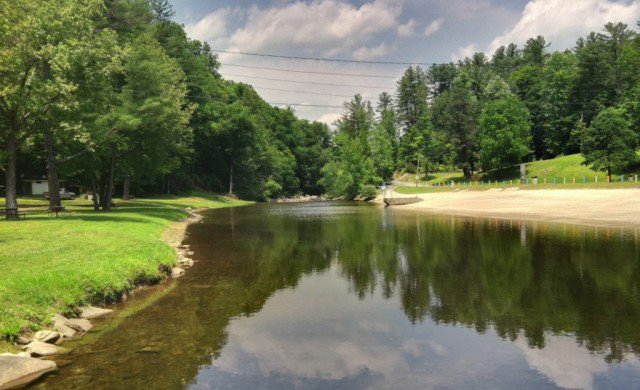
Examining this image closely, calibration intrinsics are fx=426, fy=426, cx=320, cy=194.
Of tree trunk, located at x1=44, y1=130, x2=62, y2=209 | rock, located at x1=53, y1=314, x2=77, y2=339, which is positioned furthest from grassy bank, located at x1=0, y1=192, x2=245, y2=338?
tree trunk, located at x1=44, y1=130, x2=62, y2=209

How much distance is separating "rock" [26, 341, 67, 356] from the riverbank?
4004 cm

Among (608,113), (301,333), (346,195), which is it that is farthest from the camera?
(346,195)

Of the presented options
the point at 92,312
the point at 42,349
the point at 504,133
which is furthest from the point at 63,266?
the point at 504,133

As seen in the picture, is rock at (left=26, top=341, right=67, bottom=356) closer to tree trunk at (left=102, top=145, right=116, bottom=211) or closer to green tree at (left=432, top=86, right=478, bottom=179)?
tree trunk at (left=102, top=145, right=116, bottom=211)

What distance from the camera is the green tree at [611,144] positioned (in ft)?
217

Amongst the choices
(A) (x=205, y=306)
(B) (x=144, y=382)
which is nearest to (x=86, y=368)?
(B) (x=144, y=382)

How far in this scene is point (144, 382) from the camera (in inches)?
388

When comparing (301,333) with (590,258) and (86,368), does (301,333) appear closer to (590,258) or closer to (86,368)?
(86,368)

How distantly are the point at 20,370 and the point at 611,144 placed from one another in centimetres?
7854

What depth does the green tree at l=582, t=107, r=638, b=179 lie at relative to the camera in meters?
66.2

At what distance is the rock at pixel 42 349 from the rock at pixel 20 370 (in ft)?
2.04

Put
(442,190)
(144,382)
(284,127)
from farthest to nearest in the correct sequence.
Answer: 1. (284,127)
2. (442,190)
3. (144,382)

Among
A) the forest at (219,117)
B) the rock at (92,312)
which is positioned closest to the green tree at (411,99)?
the forest at (219,117)

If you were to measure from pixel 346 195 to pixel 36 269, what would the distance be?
106126mm
